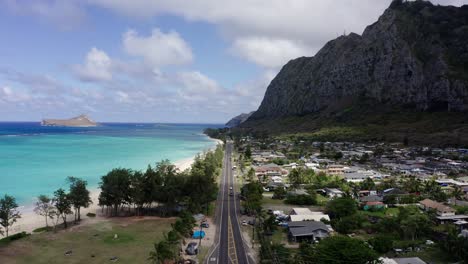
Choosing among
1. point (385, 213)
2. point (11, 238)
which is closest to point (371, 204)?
point (385, 213)

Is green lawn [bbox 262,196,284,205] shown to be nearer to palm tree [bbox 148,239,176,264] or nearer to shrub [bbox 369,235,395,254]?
shrub [bbox 369,235,395,254]

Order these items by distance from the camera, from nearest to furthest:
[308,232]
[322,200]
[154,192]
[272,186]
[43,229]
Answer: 1. [308,232]
2. [43,229]
3. [154,192]
4. [322,200]
5. [272,186]

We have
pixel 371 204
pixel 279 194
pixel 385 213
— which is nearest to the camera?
pixel 385 213

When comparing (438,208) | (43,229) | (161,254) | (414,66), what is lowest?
(43,229)

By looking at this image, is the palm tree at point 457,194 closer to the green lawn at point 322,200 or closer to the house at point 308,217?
the green lawn at point 322,200

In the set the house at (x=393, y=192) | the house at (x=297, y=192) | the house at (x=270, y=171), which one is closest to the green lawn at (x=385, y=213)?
the house at (x=393, y=192)

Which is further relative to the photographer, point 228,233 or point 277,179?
point 277,179

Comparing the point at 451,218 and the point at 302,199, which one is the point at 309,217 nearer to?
the point at 302,199
